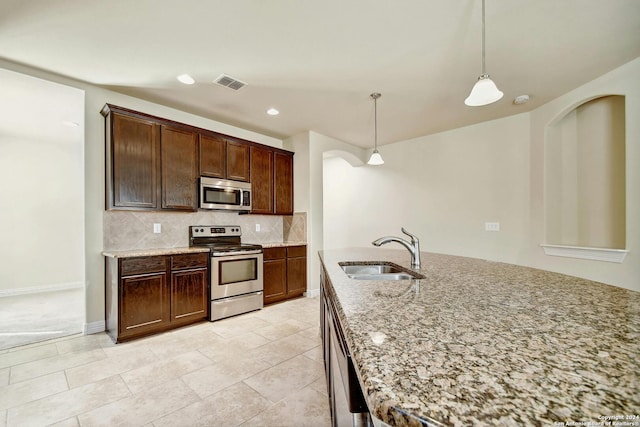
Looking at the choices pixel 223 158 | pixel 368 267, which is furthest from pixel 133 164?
pixel 368 267

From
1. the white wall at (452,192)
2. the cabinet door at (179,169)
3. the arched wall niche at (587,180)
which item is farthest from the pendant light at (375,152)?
the cabinet door at (179,169)

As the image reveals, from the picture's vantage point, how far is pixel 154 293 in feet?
9.41

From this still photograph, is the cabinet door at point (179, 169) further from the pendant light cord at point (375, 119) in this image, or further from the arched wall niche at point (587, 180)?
the arched wall niche at point (587, 180)

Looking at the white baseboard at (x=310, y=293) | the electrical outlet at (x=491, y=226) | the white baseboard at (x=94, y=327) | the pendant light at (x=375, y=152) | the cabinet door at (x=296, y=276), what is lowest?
the white baseboard at (x=310, y=293)

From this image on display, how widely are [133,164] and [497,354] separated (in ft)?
11.5

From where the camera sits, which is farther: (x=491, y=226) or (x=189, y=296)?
(x=491, y=226)

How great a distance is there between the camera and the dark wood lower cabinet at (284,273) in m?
3.93

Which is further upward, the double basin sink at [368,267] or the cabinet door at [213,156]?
the cabinet door at [213,156]

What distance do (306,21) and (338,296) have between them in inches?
78.7

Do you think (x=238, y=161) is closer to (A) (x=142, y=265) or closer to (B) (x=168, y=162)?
(B) (x=168, y=162)

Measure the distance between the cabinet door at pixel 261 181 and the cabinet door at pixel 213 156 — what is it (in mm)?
458

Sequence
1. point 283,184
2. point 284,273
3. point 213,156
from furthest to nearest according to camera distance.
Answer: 1. point 283,184
2. point 284,273
3. point 213,156

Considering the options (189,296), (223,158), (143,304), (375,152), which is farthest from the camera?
(223,158)

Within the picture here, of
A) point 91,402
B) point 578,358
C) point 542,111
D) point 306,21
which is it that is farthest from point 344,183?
point 578,358
